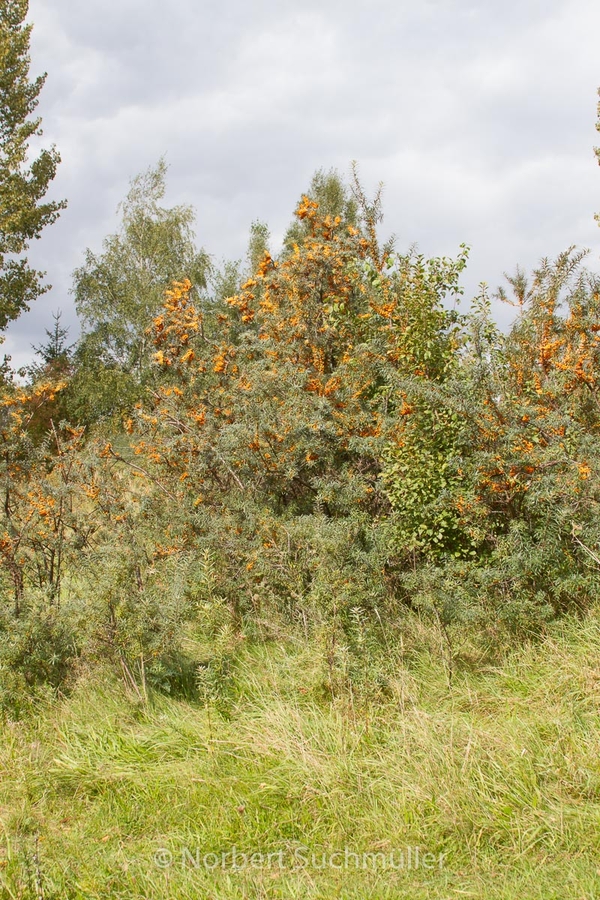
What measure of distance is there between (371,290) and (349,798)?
13.8 ft

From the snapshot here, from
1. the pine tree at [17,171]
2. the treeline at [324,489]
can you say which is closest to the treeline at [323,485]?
the treeline at [324,489]

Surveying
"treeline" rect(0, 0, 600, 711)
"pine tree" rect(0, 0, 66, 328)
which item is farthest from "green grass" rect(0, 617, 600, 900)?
"pine tree" rect(0, 0, 66, 328)

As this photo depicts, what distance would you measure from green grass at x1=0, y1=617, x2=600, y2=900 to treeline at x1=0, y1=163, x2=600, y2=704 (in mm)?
326

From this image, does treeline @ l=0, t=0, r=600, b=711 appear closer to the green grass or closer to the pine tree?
the green grass

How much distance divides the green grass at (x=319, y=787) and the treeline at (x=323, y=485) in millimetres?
326

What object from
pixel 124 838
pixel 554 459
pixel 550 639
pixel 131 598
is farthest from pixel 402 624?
pixel 124 838

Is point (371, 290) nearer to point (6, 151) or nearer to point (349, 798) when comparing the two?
point (349, 798)

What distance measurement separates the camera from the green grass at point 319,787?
2.62 meters

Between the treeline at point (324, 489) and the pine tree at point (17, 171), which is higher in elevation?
the pine tree at point (17, 171)

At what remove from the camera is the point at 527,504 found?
176 inches

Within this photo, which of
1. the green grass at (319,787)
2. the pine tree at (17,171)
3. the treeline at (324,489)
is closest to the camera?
the green grass at (319,787)

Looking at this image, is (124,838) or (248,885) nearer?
(248,885)

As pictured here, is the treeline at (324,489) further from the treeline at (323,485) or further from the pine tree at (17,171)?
the pine tree at (17,171)

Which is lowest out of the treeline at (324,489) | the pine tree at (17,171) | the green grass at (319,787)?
the green grass at (319,787)
